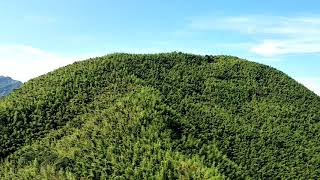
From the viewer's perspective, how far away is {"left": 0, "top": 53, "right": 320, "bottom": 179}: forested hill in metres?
50.1

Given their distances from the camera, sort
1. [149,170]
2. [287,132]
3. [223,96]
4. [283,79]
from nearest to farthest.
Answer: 1. [149,170]
2. [287,132]
3. [223,96]
4. [283,79]

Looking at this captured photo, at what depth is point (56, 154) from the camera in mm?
52719

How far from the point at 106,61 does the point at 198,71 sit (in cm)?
1826

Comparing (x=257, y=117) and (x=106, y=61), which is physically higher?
(x=106, y=61)

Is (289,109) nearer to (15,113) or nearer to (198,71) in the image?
(198,71)

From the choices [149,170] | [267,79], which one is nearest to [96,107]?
[149,170]

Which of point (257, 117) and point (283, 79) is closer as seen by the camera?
point (257, 117)

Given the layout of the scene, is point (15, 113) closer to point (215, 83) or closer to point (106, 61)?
point (106, 61)

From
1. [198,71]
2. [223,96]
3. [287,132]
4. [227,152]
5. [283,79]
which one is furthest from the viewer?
[283,79]

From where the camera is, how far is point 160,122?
189 ft

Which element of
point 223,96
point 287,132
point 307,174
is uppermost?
point 223,96

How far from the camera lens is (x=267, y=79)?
98688 millimetres

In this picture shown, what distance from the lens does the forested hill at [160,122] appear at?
1973 inches

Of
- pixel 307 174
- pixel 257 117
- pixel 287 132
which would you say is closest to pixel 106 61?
pixel 257 117
